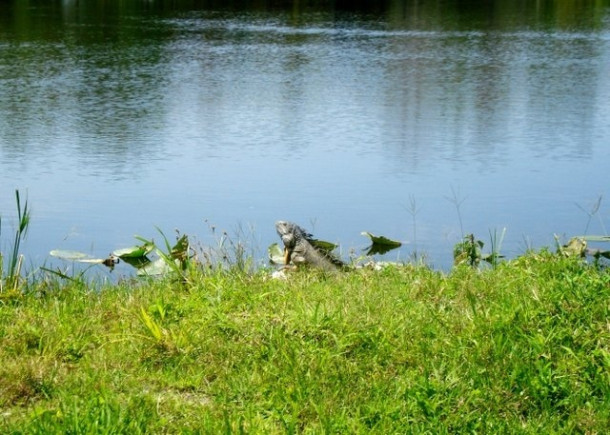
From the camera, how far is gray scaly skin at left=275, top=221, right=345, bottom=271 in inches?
212

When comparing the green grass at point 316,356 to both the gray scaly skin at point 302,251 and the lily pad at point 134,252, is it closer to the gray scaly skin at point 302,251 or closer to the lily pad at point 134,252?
the gray scaly skin at point 302,251

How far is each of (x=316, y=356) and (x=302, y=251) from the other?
2.09m

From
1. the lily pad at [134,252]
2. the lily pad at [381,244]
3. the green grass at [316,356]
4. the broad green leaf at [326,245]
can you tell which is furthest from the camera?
the lily pad at [381,244]

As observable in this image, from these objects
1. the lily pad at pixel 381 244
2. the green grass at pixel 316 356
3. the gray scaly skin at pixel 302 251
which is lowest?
the lily pad at pixel 381 244

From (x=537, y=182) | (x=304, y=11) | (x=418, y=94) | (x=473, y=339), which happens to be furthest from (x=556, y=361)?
(x=304, y=11)

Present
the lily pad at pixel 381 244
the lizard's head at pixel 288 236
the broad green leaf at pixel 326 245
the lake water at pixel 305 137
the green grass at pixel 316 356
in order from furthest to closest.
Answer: the lake water at pixel 305 137 < the lily pad at pixel 381 244 < the broad green leaf at pixel 326 245 < the lizard's head at pixel 288 236 < the green grass at pixel 316 356

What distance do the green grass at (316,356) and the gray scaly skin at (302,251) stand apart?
1048 mm

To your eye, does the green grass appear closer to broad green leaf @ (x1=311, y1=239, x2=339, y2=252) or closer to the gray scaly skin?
the gray scaly skin

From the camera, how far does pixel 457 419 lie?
303 cm

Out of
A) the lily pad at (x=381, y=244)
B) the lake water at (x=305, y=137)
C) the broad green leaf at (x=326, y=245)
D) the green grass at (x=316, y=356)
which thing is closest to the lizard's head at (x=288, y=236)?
the broad green leaf at (x=326, y=245)

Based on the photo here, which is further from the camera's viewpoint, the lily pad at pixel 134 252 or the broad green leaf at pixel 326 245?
the broad green leaf at pixel 326 245

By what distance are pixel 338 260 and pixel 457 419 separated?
248cm

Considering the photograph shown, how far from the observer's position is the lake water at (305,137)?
22.4ft

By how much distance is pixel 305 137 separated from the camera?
9.16m
